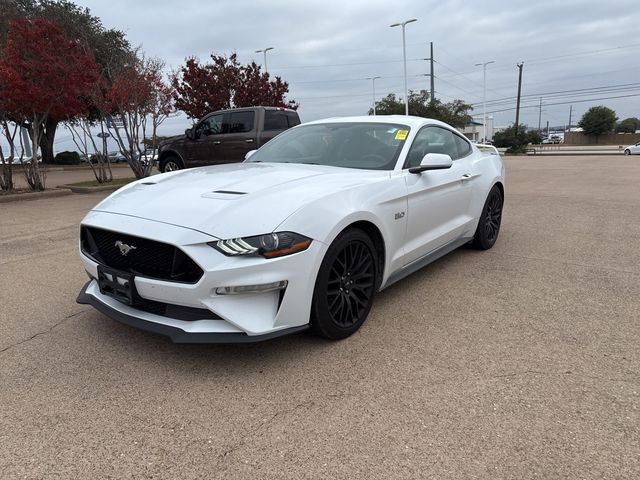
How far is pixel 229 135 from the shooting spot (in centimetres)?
1180

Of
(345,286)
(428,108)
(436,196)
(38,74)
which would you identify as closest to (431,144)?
(436,196)

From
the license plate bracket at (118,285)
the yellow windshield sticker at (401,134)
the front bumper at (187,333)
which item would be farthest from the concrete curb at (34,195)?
the yellow windshield sticker at (401,134)

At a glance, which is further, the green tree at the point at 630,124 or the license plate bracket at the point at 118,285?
the green tree at the point at 630,124

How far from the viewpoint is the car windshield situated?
157 inches

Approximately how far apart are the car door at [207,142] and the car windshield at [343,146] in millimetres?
7652

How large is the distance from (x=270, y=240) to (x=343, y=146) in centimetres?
180

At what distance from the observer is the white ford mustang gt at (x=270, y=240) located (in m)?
2.69

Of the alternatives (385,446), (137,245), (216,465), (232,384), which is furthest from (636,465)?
(137,245)

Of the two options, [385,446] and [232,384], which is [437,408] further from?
[232,384]

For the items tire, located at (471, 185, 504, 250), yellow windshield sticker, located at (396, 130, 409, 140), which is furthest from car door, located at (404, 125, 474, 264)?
tire, located at (471, 185, 504, 250)

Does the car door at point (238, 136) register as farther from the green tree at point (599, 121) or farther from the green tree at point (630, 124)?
the green tree at point (630, 124)

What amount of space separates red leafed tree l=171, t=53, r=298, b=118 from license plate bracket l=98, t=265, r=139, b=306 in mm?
17843

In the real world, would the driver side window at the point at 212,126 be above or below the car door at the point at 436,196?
above

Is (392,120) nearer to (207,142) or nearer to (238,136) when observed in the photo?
(238,136)
